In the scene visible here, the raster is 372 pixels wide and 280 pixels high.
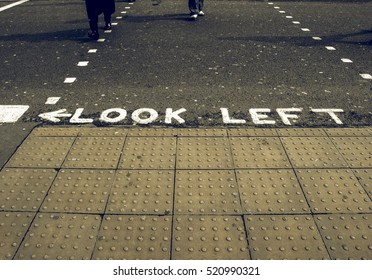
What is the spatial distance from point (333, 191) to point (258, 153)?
1.04 metres

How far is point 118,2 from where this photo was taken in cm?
1359

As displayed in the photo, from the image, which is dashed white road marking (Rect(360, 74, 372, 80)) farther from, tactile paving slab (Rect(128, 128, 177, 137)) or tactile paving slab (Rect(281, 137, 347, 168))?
tactile paving slab (Rect(128, 128, 177, 137))

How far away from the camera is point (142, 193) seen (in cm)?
407

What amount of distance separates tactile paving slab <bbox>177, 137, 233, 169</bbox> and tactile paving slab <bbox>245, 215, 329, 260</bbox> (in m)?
1.01

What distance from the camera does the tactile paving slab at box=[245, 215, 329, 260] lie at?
11.0 feet

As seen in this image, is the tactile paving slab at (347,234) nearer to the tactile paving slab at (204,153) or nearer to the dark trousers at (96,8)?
the tactile paving slab at (204,153)

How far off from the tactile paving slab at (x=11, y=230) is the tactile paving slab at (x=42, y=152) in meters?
0.87

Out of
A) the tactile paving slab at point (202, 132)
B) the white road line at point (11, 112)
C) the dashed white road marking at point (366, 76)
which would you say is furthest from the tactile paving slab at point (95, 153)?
the dashed white road marking at point (366, 76)

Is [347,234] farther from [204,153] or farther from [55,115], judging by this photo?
[55,115]

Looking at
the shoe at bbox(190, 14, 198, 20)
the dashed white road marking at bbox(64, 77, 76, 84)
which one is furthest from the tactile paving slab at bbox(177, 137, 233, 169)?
the shoe at bbox(190, 14, 198, 20)

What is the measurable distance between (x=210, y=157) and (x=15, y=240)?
2.39 meters

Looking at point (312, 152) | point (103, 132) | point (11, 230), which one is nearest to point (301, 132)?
point (312, 152)

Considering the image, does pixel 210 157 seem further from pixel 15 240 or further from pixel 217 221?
pixel 15 240
